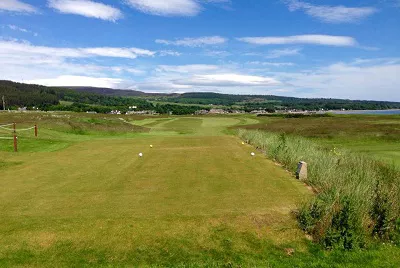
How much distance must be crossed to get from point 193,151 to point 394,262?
15567 mm

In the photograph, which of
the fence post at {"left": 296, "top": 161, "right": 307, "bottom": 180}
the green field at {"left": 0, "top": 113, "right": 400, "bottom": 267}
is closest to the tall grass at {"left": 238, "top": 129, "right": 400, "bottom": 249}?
the green field at {"left": 0, "top": 113, "right": 400, "bottom": 267}

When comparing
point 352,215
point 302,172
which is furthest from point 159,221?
point 302,172

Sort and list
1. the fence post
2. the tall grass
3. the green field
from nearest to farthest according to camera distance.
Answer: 1. the green field
2. the tall grass
3. the fence post

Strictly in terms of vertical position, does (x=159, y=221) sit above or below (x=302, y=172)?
below

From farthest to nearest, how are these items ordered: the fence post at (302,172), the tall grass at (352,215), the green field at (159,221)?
the fence post at (302,172) → the tall grass at (352,215) → the green field at (159,221)

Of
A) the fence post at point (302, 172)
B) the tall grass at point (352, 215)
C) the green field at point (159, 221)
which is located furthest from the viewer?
the fence post at point (302, 172)

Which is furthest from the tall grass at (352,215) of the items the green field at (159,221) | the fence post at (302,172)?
the fence post at (302,172)

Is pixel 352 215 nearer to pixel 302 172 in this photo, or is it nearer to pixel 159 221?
pixel 302 172

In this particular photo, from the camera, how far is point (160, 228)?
922 centimetres

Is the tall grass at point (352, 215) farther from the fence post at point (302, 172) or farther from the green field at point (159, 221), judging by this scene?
the fence post at point (302, 172)

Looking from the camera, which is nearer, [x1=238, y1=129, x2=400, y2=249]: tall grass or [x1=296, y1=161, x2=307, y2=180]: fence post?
[x1=238, y1=129, x2=400, y2=249]: tall grass

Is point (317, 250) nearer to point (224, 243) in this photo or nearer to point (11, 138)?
point (224, 243)

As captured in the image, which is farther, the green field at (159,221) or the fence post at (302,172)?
the fence post at (302,172)

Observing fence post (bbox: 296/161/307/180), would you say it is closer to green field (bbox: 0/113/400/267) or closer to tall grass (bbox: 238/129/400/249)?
green field (bbox: 0/113/400/267)
